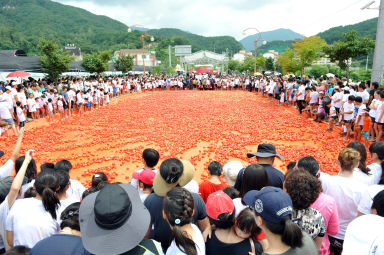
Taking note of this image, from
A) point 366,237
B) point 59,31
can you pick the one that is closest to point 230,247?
point 366,237

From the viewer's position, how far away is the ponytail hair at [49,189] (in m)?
2.53

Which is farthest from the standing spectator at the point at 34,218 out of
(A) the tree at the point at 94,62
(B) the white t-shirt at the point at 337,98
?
(A) the tree at the point at 94,62

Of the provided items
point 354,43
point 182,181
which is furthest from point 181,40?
point 182,181

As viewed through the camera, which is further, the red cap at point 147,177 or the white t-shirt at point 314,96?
the white t-shirt at point 314,96

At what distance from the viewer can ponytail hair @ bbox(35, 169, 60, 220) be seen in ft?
8.30

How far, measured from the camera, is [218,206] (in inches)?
83.0

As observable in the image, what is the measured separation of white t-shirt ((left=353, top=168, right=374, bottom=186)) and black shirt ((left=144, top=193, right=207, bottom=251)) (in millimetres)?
2383

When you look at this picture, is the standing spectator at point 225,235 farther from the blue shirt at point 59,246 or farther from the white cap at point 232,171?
the white cap at point 232,171

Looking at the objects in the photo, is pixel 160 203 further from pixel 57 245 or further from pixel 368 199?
pixel 368 199

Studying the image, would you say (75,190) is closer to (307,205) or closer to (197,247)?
(197,247)

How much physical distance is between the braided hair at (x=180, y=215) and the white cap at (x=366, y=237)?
1207 millimetres

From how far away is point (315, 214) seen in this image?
7.33 feet

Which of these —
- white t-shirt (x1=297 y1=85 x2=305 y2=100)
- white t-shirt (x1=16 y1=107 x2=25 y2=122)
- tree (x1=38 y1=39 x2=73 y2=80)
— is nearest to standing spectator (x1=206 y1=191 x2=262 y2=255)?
white t-shirt (x1=16 y1=107 x2=25 y2=122)

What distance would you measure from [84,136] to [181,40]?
148 meters
